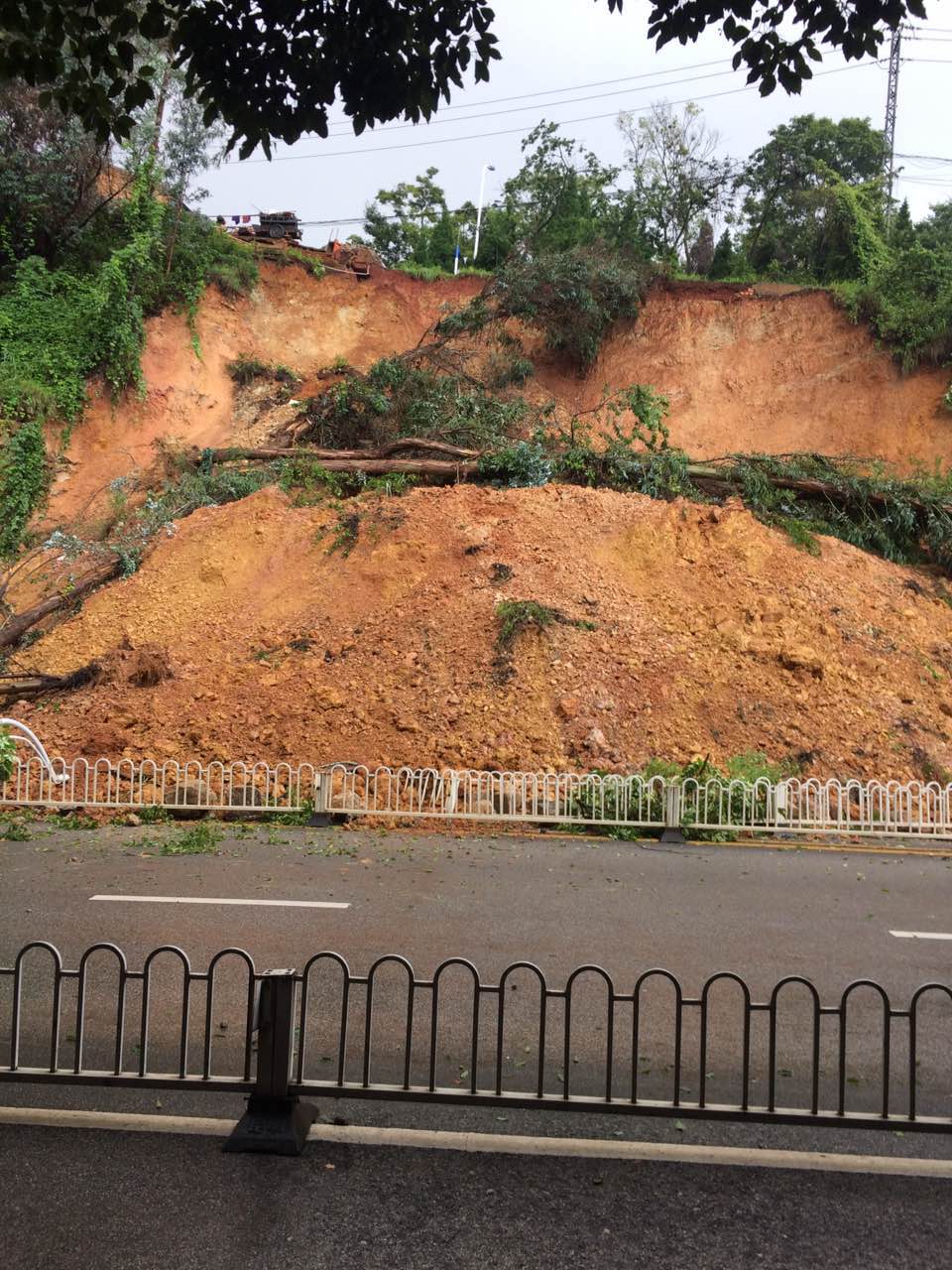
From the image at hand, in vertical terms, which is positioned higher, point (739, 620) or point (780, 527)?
point (780, 527)

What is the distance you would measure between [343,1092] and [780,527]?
54.4 ft

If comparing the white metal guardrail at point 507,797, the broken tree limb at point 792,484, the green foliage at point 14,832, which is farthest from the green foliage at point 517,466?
the green foliage at point 14,832

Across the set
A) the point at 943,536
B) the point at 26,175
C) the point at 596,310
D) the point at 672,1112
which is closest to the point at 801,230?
the point at 596,310

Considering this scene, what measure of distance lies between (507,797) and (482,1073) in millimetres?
7493

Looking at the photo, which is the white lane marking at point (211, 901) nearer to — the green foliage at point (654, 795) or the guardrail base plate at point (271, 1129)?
the guardrail base plate at point (271, 1129)

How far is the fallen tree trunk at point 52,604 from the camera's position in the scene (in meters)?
17.3

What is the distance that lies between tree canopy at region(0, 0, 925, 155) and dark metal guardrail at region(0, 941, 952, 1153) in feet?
13.7

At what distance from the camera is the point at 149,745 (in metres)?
13.4

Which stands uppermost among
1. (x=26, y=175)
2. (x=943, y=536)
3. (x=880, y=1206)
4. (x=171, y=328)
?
(x=26, y=175)

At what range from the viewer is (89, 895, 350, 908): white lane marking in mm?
7895

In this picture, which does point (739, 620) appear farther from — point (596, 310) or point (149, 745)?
point (596, 310)

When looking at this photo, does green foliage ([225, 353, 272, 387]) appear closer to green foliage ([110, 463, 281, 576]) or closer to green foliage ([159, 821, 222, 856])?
green foliage ([110, 463, 281, 576])

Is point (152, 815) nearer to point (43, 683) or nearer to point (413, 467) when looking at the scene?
point (43, 683)

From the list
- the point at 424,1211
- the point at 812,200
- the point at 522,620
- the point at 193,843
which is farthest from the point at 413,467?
A: the point at 812,200
